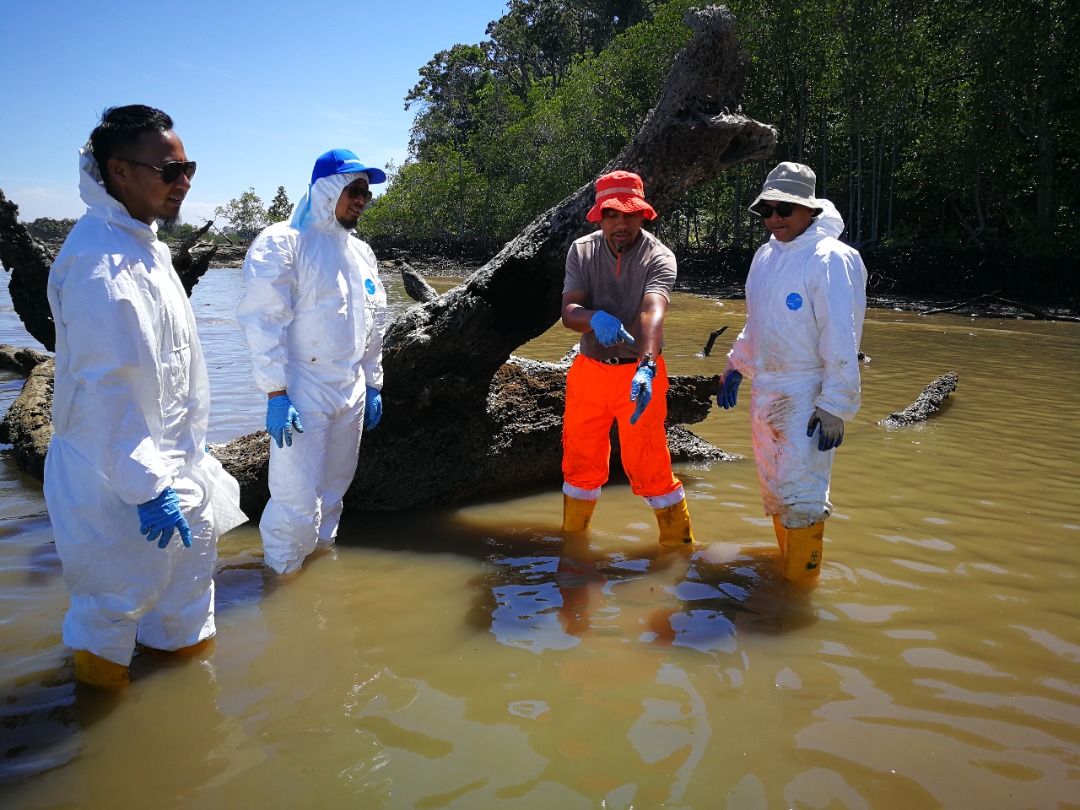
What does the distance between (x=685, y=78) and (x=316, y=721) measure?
13.3 ft

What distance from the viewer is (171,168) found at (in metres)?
2.74

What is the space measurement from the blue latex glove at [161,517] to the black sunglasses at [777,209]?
2695 mm

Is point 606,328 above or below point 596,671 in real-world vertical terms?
above

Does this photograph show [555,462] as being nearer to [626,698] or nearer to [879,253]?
[626,698]

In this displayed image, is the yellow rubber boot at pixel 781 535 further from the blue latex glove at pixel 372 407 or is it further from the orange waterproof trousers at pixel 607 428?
the blue latex glove at pixel 372 407

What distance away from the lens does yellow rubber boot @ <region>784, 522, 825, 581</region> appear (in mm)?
3688

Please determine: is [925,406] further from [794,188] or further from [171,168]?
[171,168]

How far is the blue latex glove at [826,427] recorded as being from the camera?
3.52 m

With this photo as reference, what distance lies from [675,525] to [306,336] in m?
2.09

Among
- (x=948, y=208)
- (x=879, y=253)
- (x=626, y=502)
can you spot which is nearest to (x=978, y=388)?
(x=626, y=502)

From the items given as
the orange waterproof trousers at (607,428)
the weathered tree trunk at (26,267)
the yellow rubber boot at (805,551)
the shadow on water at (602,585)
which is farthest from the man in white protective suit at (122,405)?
the weathered tree trunk at (26,267)

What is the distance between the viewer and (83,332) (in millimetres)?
2490

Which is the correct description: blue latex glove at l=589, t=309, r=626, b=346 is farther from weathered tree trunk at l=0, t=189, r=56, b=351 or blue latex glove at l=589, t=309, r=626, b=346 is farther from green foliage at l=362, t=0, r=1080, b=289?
green foliage at l=362, t=0, r=1080, b=289

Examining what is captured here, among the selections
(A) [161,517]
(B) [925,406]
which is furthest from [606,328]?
(B) [925,406]
